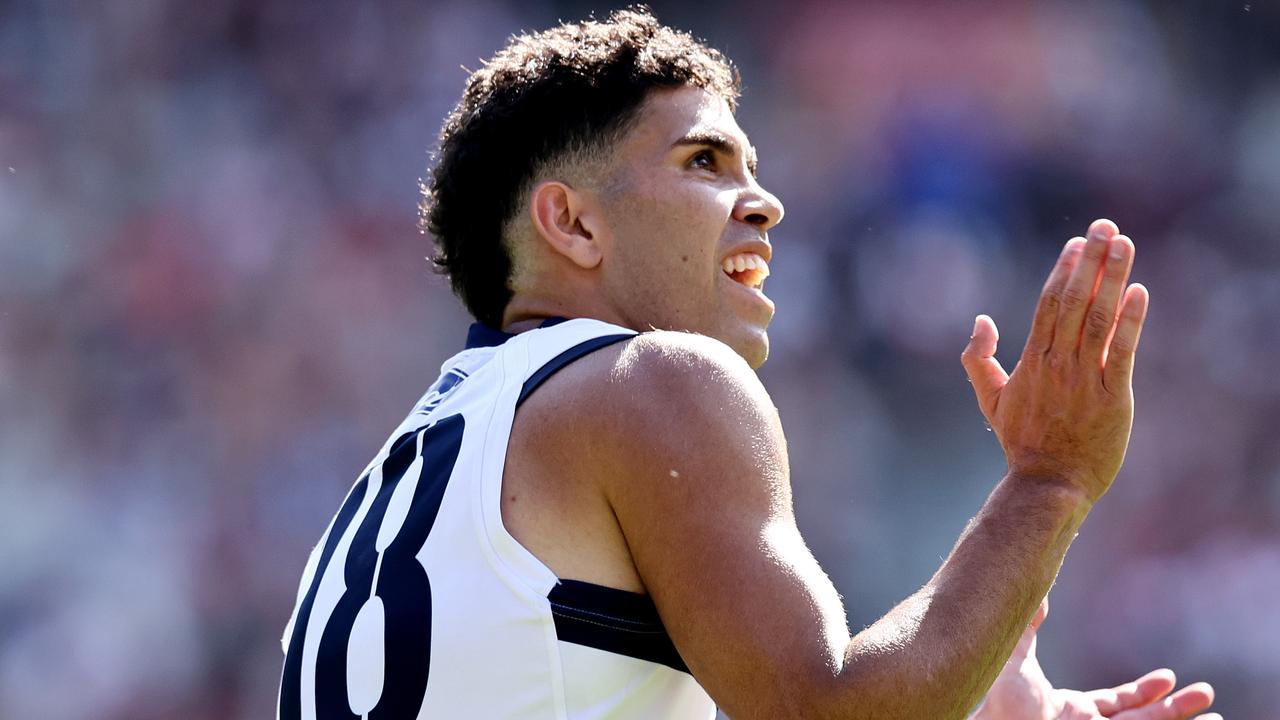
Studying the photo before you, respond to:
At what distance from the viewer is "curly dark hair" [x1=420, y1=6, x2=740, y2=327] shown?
302cm

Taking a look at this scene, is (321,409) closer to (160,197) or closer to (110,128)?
(160,197)

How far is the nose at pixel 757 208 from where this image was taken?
2.96 m

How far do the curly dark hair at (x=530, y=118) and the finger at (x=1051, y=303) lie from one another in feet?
3.39

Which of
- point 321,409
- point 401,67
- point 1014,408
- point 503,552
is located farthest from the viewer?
point 401,67

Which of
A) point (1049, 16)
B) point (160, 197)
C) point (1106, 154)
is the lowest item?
point (160, 197)

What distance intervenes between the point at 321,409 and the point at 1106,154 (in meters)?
4.83

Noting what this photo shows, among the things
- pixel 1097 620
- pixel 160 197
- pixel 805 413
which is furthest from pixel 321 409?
pixel 1097 620

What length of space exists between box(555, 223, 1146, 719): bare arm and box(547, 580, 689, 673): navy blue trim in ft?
0.18

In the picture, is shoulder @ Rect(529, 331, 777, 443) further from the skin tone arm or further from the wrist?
the wrist

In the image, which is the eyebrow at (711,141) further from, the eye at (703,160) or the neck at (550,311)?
the neck at (550,311)

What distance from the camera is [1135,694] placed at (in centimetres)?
336

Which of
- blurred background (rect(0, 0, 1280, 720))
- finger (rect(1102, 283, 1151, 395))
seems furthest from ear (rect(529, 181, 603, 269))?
blurred background (rect(0, 0, 1280, 720))

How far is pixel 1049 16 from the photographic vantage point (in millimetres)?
8492

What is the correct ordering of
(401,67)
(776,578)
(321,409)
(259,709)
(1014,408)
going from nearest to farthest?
(776,578), (1014,408), (259,709), (321,409), (401,67)
